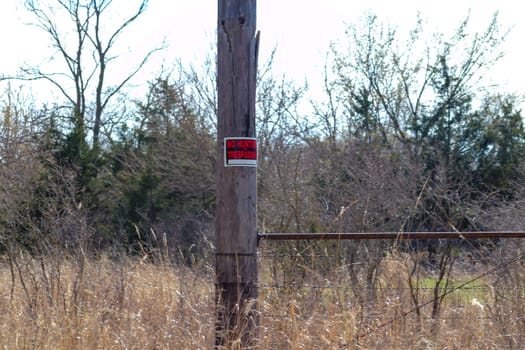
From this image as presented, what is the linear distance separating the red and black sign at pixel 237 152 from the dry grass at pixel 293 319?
0.83 metres

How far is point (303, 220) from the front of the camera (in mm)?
11141

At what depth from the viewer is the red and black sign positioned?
189 inches

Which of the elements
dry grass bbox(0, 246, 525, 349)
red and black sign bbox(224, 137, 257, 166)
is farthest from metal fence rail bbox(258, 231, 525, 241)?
red and black sign bbox(224, 137, 257, 166)

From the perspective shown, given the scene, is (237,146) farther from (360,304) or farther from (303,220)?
(303,220)

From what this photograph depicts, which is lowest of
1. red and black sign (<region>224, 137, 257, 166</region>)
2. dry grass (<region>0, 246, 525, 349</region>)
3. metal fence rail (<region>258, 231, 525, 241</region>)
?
dry grass (<region>0, 246, 525, 349</region>)

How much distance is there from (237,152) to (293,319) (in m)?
1.20

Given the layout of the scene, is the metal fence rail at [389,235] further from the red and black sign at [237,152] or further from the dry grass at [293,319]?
the red and black sign at [237,152]

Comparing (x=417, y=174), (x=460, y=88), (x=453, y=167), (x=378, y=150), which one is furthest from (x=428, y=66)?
(x=417, y=174)

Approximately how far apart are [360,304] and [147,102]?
2189 centimetres

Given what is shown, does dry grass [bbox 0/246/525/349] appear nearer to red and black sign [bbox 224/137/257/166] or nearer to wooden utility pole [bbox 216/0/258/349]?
wooden utility pole [bbox 216/0/258/349]

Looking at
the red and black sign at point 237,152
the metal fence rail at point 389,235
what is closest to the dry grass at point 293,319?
the metal fence rail at point 389,235

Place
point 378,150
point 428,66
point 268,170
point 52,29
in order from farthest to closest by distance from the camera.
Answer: point 52,29 < point 428,66 < point 378,150 < point 268,170

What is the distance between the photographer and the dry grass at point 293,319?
4.95 m

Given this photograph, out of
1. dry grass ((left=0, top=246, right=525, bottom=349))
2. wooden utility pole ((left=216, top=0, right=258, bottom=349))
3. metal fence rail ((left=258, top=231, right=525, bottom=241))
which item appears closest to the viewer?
wooden utility pole ((left=216, top=0, right=258, bottom=349))
